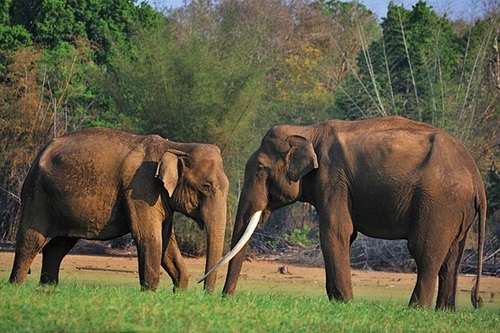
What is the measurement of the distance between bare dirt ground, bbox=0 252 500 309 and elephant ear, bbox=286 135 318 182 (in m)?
4.42

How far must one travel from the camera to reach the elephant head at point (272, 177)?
13.6 m

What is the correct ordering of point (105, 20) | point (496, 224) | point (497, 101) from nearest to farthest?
point (496, 224), point (497, 101), point (105, 20)

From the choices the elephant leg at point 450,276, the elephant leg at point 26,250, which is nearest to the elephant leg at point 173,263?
the elephant leg at point 26,250

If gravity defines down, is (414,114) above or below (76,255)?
above

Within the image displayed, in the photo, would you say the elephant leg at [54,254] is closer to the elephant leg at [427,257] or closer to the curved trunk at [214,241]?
the curved trunk at [214,241]

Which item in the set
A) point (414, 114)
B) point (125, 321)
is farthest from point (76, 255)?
point (125, 321)

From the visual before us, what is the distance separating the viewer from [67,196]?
1367 centimetres

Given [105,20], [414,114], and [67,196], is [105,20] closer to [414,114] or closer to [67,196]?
[414,114]

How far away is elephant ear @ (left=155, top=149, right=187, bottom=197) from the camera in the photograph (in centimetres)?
1341

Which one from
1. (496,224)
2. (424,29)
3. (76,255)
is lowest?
(76,255)

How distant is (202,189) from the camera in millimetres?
13875

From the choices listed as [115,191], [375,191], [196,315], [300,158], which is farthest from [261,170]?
[196,315]

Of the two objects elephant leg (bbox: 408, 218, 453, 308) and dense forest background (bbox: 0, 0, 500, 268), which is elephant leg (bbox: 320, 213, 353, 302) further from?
dense forest background (bbox: 0, 0, 500, 268)

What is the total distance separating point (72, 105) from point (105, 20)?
11.2 feet
